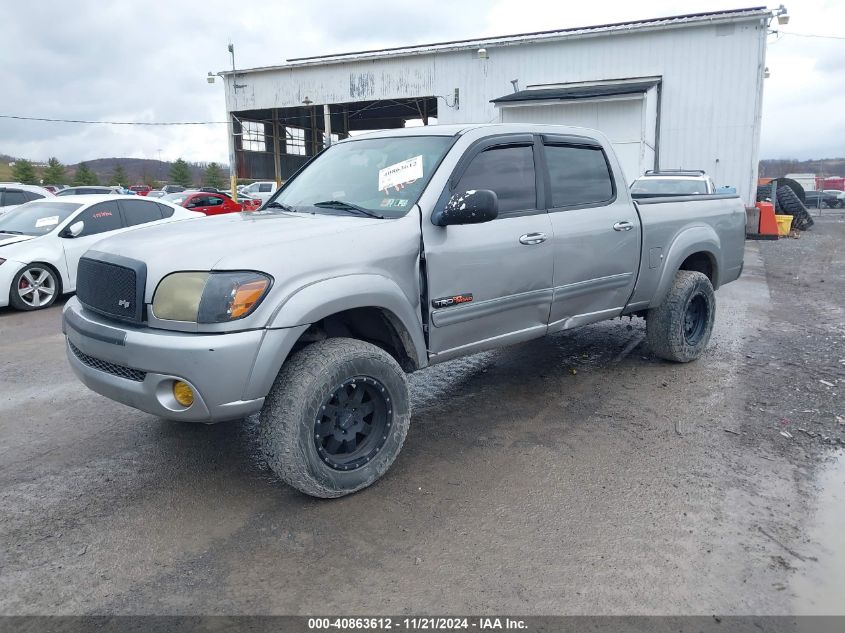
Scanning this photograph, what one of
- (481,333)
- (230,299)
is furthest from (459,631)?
(481,333)

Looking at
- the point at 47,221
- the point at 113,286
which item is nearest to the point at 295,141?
the point at 47,221

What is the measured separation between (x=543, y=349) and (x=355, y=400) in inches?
132

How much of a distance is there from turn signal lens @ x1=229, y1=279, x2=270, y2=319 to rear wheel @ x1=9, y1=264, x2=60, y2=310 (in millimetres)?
7204

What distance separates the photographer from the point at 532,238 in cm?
427

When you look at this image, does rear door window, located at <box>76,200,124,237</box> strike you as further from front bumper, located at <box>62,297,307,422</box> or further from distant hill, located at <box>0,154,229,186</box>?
distant hill, located at <box>0,154,229,186</box>

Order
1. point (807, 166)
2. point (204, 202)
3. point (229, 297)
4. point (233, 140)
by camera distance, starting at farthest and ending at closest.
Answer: point (807, 166), point (233, 140), point (204, 202), point (229, 297)

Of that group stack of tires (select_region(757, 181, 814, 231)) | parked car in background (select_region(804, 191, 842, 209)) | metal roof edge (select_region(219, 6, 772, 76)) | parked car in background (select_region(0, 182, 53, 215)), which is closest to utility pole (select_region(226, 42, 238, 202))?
metal roof edge (select_region(219, 6, 772, 76))

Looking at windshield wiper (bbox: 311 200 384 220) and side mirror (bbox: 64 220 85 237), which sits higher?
windshield wiper (bbox: 311 200 384 220)

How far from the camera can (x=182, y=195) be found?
762 inches

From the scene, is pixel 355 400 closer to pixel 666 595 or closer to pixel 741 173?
pixel 666 595

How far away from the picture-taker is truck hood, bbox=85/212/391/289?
10.4ft

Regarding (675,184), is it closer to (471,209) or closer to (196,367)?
(471,209)

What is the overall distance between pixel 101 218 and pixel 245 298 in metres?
7.86

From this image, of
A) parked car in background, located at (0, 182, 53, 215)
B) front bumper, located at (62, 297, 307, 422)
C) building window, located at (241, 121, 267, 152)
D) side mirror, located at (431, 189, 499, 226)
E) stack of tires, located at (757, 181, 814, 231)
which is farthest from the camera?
building window, located at (241, 121, 267, 152)
